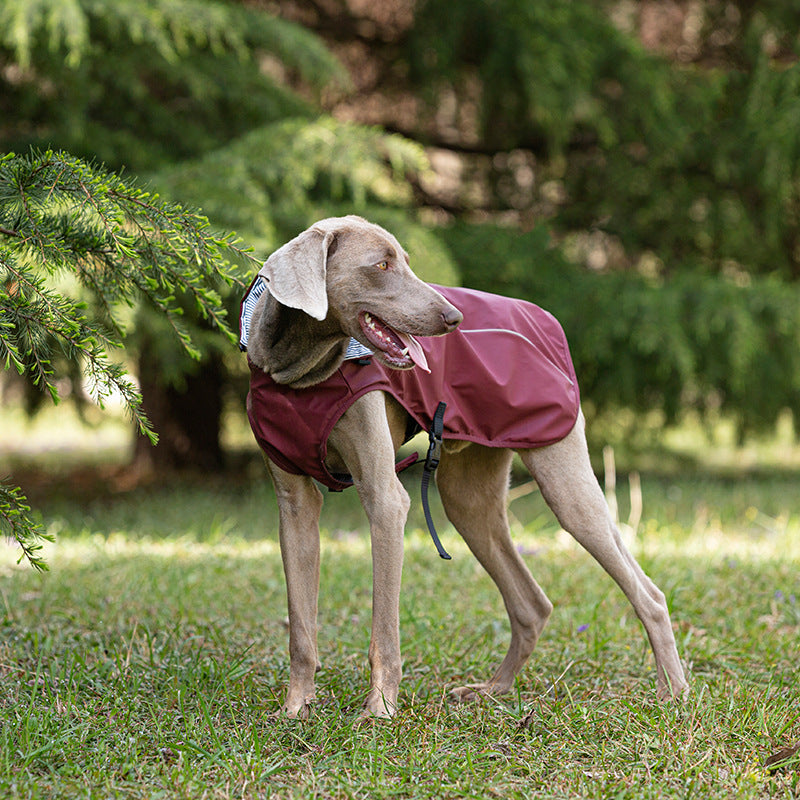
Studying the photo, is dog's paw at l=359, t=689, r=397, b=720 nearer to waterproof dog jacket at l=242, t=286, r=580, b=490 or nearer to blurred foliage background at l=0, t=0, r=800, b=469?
waterproof dog jacket at l=242, t=286, r=580, b=490

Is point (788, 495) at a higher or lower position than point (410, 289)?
lower

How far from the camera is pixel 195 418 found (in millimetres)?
9086

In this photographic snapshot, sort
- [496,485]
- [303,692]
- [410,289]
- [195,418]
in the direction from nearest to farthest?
[410,289]
[303,692]
[496,485]
[195,418]

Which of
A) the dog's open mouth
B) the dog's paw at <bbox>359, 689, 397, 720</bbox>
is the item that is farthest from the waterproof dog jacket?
the dog's paw at <bbox>359, 689, 397, 720</bbox>

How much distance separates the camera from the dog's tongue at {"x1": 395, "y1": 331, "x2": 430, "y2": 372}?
2.81 meters

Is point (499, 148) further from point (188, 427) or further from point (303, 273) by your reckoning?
point (303, 273)

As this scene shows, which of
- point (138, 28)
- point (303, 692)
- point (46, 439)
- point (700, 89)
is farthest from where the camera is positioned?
point (46, 439)

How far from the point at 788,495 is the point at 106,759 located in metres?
6.78

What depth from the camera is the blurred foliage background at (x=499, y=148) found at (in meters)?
6.13

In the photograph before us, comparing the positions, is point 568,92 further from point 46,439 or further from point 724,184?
point 46,439

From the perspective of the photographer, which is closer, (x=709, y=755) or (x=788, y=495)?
(x=709, y=755)

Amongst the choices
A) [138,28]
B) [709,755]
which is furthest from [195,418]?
[709,755]

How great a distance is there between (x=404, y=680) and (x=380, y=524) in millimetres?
782

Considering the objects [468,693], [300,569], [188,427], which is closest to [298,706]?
[300,569]
